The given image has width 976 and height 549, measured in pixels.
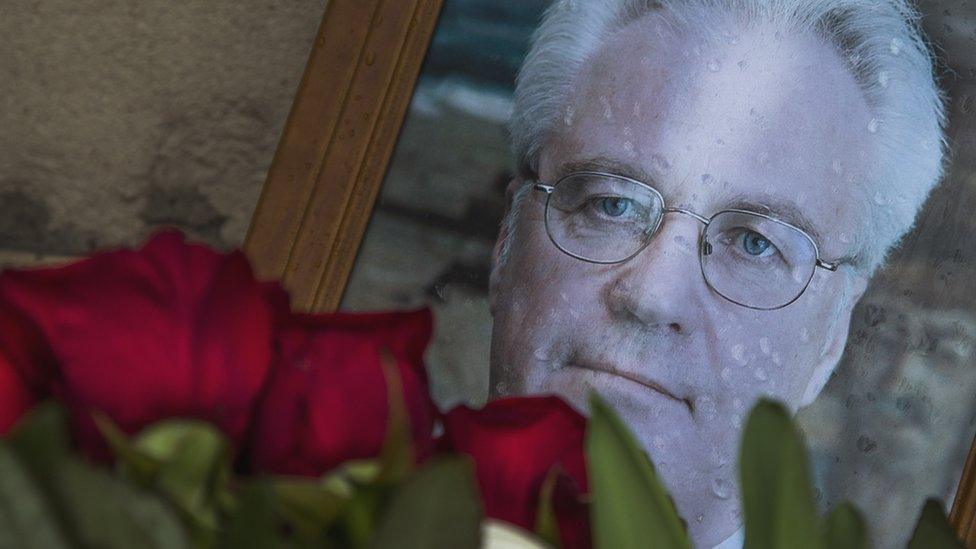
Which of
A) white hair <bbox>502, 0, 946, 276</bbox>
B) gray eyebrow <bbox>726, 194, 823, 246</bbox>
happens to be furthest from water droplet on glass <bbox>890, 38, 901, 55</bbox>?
gray eyebrow <bbox>726, 194, 823, 246</bbox>

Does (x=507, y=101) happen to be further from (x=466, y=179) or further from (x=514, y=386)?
(x=514, y=386)

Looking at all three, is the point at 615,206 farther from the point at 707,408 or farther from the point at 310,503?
the point at 310,503

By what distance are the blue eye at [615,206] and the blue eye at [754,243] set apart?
0.07m

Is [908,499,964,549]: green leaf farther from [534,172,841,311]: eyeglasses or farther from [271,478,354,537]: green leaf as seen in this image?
[534,172,841,311]: eyeglasses

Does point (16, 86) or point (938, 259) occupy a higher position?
point (938, 259)

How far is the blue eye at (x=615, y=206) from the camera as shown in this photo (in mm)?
643

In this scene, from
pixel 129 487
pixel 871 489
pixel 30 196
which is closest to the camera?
pixel 129 487

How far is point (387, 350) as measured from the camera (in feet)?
0.74

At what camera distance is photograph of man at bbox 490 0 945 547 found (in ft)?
2.07

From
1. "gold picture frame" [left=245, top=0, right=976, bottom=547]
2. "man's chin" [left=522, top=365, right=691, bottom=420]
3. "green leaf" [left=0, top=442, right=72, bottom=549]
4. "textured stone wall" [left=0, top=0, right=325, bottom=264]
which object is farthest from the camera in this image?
"textured stone wall" [left=0, top=0, right=325, bottom=264]

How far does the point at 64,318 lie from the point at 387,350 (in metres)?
0.06

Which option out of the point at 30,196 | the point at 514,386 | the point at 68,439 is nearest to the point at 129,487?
the point at 68,439

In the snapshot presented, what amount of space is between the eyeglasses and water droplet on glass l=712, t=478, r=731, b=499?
0.32ft

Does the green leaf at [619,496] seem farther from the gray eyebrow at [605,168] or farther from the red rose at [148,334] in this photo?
the gray eyebrow at [605,168]
